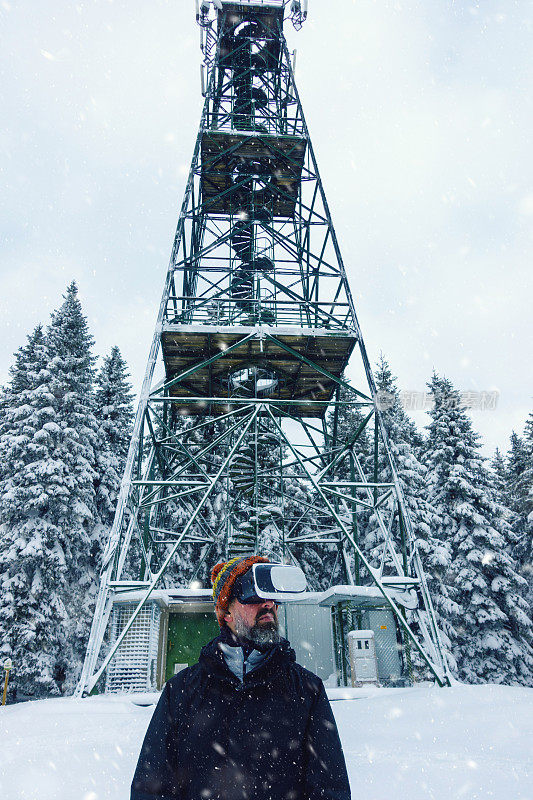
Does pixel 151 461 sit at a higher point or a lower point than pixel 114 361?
lower

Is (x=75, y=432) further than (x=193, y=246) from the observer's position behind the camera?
Yes

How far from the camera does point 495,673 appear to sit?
67.9 feet

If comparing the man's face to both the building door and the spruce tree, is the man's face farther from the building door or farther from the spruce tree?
the spruce tree

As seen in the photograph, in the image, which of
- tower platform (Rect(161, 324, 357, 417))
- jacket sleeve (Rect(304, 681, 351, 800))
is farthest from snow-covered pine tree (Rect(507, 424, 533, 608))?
jacket sleeve (Rect(304, 681, 351, 800))

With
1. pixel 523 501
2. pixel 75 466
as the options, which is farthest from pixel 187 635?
pixel 523 501

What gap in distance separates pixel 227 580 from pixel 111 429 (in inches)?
971

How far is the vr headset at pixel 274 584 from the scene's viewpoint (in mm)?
2158

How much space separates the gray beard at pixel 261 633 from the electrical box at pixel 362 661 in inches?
396

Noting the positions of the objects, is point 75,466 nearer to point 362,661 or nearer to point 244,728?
point 362,661

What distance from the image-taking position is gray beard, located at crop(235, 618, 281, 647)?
2217 mm

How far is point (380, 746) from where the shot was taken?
18.9 ft

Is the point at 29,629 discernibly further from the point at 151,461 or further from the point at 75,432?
the point at 151,461

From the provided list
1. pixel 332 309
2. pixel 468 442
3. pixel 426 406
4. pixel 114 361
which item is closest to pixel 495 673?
pixel 468 442

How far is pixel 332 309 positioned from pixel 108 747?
10464 millimetres
